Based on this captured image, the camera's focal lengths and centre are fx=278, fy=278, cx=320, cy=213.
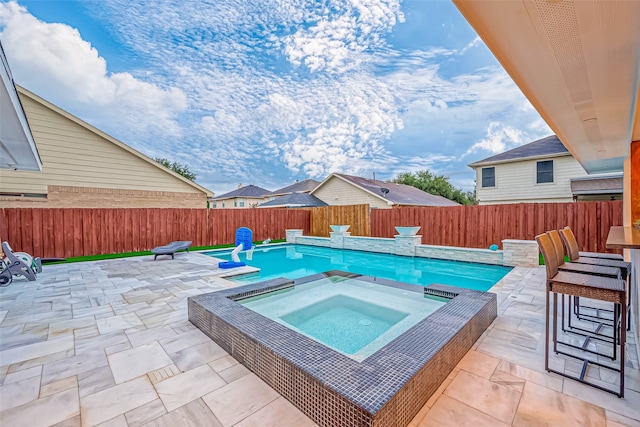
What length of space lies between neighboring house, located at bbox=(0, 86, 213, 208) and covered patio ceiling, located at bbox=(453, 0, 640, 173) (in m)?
13.9

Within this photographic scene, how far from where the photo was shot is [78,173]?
35.8 feet

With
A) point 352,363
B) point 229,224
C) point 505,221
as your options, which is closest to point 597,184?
point 505,221

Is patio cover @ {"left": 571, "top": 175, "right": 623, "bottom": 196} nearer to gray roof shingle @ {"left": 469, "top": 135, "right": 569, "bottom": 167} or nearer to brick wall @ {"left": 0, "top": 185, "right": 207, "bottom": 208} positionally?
gray roof shingle @ {"left": 469, "top": 135, "right": 569, "bottom": 167}

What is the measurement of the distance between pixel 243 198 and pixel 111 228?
853 inches

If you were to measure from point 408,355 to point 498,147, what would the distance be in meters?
34.2

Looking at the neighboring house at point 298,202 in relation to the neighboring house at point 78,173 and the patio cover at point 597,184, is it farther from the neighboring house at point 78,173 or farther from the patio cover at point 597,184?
the patio cover at point 597,184

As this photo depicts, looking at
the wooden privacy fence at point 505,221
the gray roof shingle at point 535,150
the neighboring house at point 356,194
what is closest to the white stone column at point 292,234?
the wooden privacy fence at point 505,221

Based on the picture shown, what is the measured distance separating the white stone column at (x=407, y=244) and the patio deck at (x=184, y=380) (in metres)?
5.83

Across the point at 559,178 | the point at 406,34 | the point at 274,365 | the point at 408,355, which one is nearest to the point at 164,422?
the point at 274,365

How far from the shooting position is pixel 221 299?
12.1 feet

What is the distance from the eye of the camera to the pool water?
12.2 ft

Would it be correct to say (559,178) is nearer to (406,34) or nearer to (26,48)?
(406,34)

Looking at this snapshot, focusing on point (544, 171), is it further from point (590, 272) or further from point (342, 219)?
point (590, 272)

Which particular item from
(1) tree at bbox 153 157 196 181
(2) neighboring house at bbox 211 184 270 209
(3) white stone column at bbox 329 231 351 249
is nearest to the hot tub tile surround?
(3) white stone column at bbox 329 231 351 249
